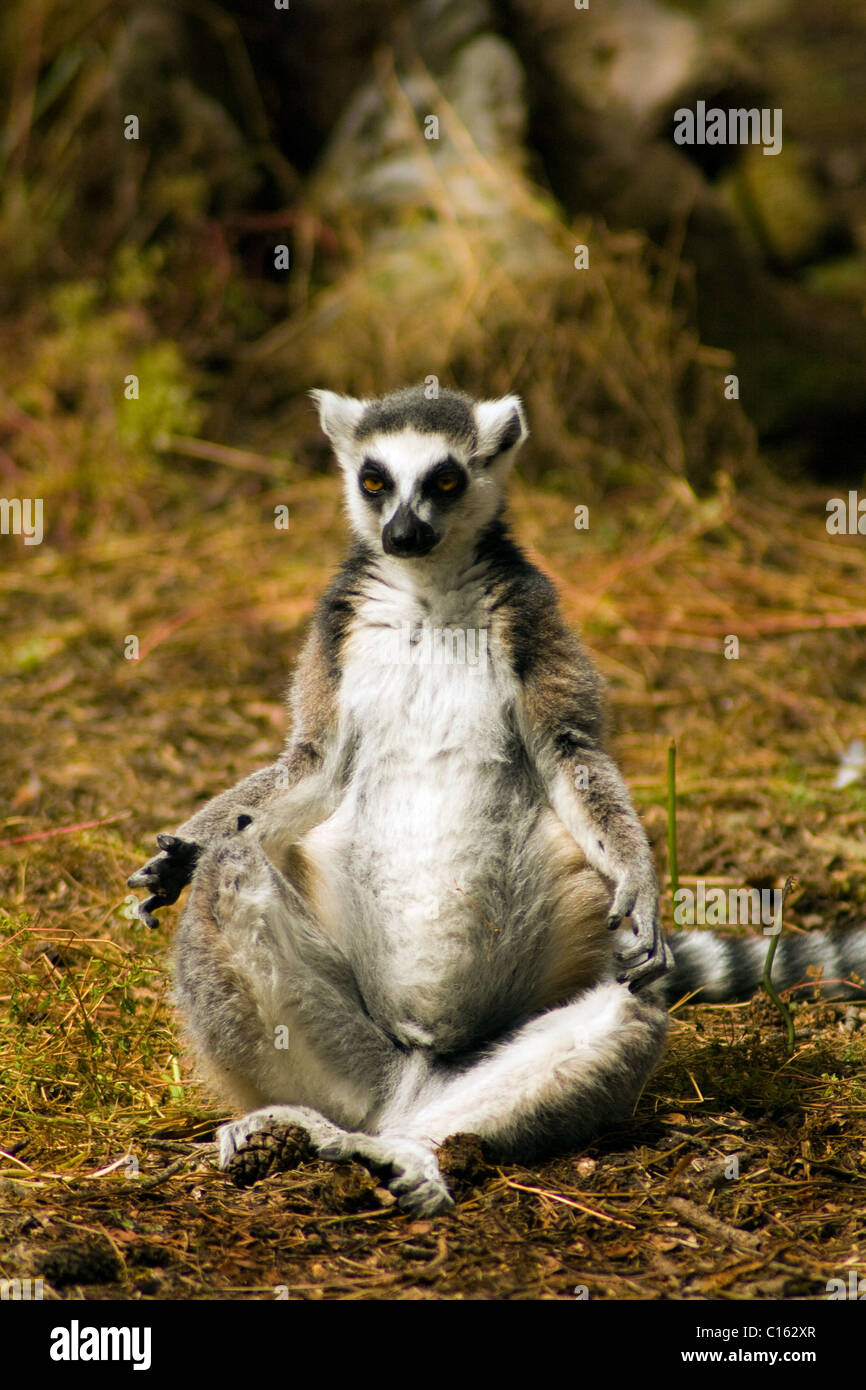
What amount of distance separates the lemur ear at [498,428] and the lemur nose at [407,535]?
1.19ft

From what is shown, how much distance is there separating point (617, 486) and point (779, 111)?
3.34 m

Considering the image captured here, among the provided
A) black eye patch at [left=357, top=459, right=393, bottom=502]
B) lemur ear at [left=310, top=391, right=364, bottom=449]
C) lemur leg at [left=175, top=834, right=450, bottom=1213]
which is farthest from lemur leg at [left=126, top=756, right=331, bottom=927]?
lemur ear at [left=310, top=391, right=364, bottom=449]

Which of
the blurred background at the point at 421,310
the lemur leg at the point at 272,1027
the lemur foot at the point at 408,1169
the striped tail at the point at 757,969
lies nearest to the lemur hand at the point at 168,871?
the lemur leg at the point at 272,1027

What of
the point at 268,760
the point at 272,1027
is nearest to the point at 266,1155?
the point at 272,1027

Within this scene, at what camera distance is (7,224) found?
34.7ft

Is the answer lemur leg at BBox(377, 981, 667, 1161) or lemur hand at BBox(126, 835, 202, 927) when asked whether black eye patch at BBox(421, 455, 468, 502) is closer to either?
lemur hand at BBox(126, 835, 202, 927)

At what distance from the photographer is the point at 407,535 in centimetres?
337

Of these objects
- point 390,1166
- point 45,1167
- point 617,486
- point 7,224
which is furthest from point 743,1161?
point 7,224

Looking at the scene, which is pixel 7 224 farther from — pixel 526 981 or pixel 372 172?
pixel 526 981

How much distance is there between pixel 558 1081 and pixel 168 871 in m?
1.09

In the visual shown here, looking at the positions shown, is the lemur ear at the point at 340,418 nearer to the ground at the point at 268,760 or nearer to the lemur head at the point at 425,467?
the lemur head at the point at 425,467

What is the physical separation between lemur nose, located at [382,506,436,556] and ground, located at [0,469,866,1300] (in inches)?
56.9

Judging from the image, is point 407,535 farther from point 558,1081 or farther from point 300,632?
point 300,632

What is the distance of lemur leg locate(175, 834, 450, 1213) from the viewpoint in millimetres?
3074
